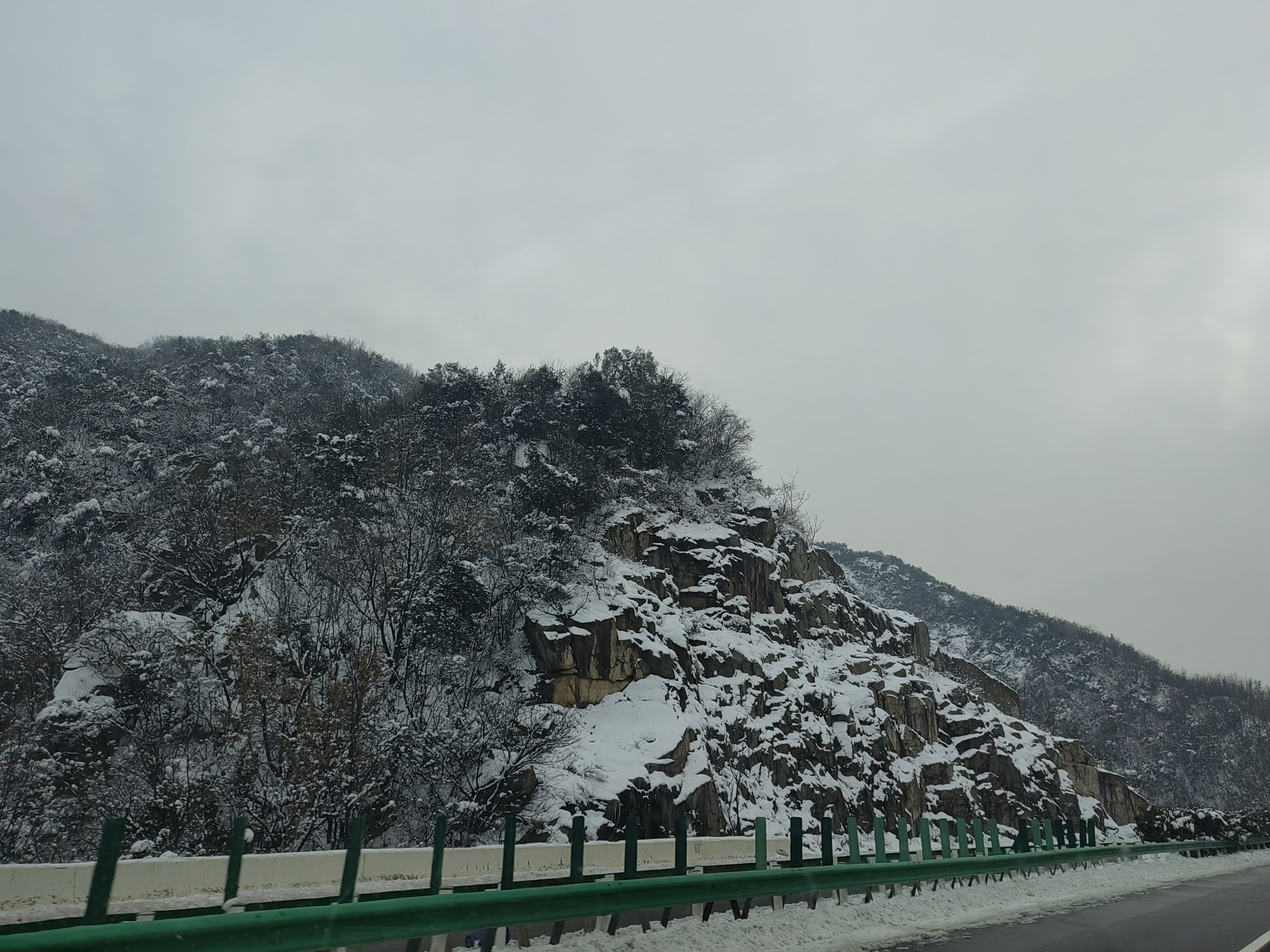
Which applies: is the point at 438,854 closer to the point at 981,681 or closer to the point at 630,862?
the point at 630,862

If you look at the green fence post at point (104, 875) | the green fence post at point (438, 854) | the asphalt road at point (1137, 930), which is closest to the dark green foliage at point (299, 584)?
the green fence post at point (438, 854)

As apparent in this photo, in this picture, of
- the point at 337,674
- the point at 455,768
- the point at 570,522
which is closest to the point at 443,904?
the point at 455,768

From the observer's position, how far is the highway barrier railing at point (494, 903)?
14.1 feet

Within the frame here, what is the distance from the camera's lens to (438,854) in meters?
9.23

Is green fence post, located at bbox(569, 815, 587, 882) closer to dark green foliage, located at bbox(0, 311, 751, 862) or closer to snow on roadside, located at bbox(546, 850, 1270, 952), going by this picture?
snow on roadside, located at bbox(546, 850, 1270, 952)

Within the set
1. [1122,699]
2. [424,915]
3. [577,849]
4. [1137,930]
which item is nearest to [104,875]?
[424,915]

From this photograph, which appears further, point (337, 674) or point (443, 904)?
point (337, 674)

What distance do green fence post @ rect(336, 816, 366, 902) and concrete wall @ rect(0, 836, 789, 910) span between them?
2741 mm

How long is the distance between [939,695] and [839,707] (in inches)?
505

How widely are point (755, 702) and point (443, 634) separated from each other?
564 inches

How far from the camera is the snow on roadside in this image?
788 centimetres

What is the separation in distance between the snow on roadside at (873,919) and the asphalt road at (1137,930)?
0.44m

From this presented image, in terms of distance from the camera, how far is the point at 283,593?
1264 inches

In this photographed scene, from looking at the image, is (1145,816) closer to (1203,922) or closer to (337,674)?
(1203,922)
